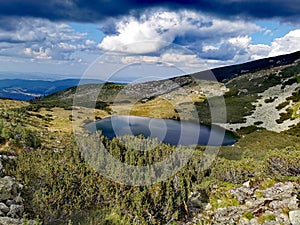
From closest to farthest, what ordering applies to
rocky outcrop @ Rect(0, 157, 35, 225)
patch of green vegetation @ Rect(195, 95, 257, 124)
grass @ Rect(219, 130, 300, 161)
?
rocky outcrop @ Rect(0, 157, 35, 225) → grass @ Rect(219, 130, 300, 161) → patch of green vegetation @ Rect(195, 95, 257, 124)

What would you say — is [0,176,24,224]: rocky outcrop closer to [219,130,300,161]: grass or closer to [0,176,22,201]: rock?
[0,176,22,201]: rock

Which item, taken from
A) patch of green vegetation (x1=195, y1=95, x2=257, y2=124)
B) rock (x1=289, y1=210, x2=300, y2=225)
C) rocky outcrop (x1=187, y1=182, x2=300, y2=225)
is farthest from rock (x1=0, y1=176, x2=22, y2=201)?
patch of green vegetation (x1=195, y1=95, x2=257, y2=124)

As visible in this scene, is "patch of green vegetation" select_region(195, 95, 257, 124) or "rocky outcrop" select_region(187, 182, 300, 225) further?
"patch of green vegetation" select_region(195, 95, 257, 124)

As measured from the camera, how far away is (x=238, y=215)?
14.4m

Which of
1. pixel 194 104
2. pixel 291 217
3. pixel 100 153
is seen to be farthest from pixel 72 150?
pixel 194 104

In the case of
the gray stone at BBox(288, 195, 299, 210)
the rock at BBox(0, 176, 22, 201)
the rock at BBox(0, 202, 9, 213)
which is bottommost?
the rock at BBox(0, 202, 9, 213)

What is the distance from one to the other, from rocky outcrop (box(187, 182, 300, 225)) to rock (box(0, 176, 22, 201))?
35.3 feet

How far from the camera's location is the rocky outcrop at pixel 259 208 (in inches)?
502

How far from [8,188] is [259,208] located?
1368cm

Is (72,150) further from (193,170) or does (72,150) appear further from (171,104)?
(171,104)

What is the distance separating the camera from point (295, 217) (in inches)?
478

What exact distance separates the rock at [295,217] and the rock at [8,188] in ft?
47.7

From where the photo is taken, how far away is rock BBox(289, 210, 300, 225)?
12.0 meters

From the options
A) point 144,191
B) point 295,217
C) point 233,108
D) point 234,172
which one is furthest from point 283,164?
point 233,108
